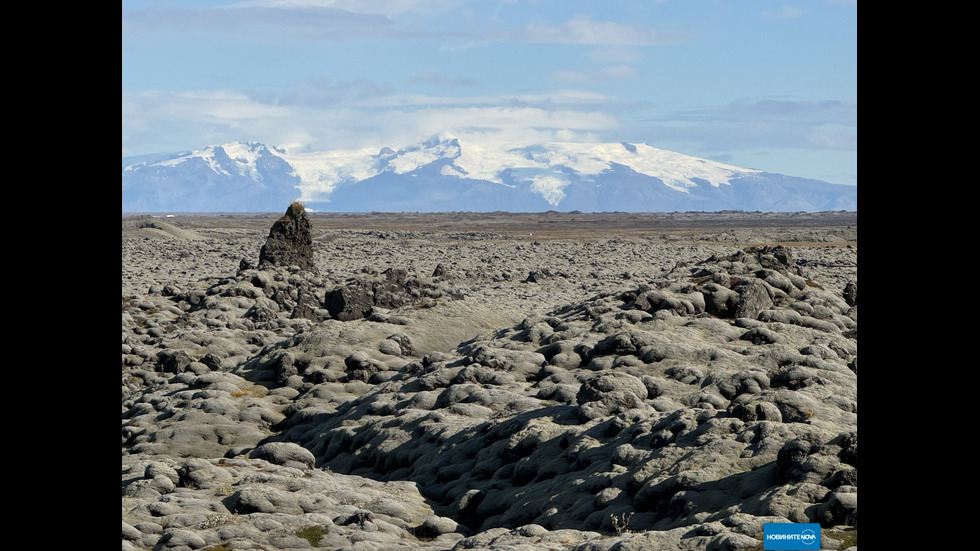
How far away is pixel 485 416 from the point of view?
66.8 feet

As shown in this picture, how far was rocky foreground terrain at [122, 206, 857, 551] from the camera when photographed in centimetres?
1246

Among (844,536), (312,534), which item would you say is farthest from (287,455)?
(844,536)

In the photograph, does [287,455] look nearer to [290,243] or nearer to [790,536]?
[790,536]

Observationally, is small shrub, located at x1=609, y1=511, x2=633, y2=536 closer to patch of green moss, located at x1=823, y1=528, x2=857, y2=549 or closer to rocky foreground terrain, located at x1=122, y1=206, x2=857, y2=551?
rocky foreground terrain, located at x1=122, y1=206, x2=857, y2=551

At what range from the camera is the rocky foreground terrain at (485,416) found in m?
12.5

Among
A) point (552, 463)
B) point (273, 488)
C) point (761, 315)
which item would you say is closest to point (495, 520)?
point (552, 463)

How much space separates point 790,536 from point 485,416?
10622 millimetres

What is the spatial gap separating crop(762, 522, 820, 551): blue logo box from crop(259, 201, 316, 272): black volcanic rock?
36722mm

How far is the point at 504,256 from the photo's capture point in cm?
8412

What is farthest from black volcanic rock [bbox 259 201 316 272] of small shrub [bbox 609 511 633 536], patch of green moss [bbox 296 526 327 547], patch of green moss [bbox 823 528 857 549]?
patch of green moss [bbox 823 528 857 549]

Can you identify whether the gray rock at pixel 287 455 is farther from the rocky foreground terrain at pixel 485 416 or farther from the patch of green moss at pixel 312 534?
the patch of green moss at pixel 312 534

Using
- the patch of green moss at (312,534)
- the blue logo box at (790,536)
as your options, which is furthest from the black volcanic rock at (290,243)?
the blue logo box at (790,536)

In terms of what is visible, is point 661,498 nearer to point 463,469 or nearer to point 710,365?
point 463,469

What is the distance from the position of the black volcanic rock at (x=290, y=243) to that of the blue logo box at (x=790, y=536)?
120 feet
